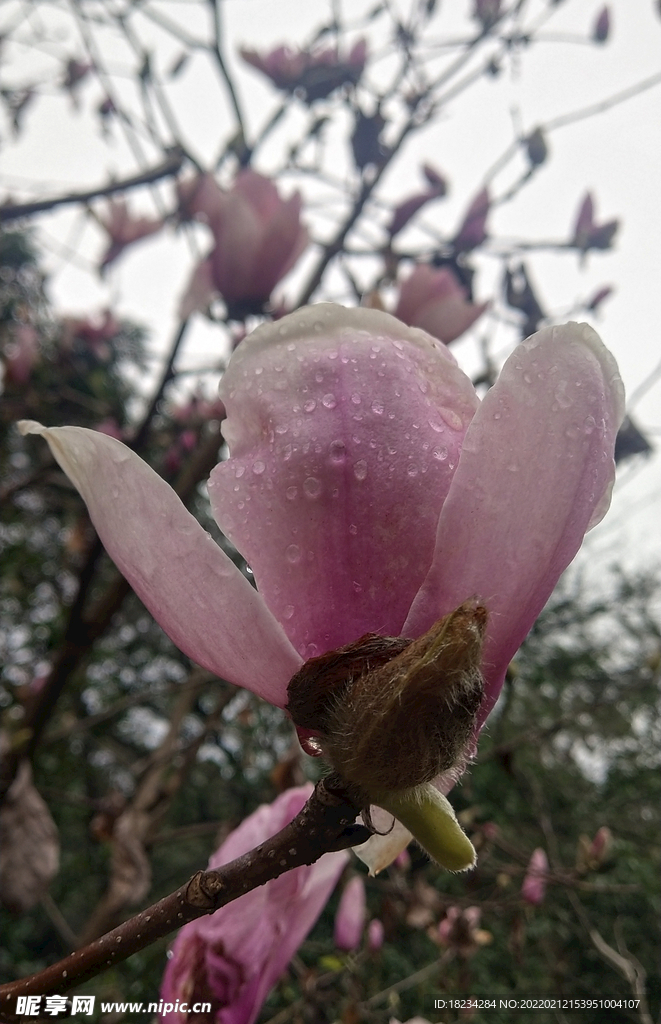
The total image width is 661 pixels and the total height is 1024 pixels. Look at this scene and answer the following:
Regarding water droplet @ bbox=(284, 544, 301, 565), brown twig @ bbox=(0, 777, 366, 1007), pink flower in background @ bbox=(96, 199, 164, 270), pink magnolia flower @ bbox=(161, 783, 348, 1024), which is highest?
pink flower in background @ bbox=(96, 199, 164, 270)

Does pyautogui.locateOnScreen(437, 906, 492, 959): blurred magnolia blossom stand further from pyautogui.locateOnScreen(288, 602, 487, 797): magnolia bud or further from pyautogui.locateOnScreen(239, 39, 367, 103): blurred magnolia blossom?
pyautogui.locateOnScreen(239, 39, 367, 103): blurred magnolia blossom

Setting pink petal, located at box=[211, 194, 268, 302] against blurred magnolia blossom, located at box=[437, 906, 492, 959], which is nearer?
pink petal, located at box=[211, 194, 268, 302]

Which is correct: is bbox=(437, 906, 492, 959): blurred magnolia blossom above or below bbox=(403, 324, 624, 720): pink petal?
below

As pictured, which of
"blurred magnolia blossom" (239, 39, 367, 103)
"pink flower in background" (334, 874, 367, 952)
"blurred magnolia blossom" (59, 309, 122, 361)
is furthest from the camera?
"blurred magnolia blossom" (59, 309, 122, 361)

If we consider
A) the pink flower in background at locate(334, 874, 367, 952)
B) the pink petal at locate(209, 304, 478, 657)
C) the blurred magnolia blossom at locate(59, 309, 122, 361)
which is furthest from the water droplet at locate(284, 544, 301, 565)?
the blurred magnolia blossom at locate(59, 309, 122, 361)

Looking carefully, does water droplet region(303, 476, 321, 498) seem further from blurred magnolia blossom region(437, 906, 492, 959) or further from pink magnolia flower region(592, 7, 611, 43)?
pink magnolia flower region(592, 7, 611, 43)

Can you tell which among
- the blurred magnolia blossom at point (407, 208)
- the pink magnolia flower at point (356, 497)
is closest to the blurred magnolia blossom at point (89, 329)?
the blurred magnolia blossom at point (407, 208)

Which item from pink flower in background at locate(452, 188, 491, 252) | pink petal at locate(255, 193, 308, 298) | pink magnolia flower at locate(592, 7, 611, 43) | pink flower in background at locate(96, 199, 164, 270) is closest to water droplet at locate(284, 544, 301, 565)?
pink petal at locate(255, 193, 308, 298)

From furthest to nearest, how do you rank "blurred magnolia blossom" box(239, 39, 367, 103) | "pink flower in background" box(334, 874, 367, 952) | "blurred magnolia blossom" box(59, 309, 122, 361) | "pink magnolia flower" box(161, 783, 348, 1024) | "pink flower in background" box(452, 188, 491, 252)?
1. "blurred magnolia blossom" box(59, 309, 122, 361)
2. "blurred magnolia blossom" box(239, 39, 367, 103)
3. "pink flower in background" box(452, 188, 491, 252)
4. "pink flower in background" box(334, 874, 367, 952)
5. "pink magnolia flower" box(161, 783, 348, 1024)

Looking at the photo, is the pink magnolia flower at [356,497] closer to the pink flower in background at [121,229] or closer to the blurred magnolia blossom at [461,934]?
the blurred magnolia blossom at [461,934]

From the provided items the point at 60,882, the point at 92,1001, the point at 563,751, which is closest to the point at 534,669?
the point at 563,751
